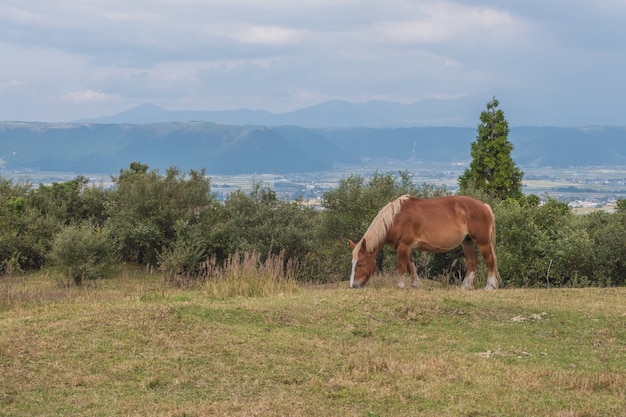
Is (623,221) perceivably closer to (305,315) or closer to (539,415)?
(305,315)

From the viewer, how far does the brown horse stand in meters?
13.7

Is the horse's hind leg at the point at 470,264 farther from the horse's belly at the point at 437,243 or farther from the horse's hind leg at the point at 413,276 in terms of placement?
the horse's hind leg at the point at 413,276

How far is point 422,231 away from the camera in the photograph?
1402 cm

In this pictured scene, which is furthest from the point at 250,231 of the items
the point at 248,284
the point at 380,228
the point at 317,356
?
the point at 317,356

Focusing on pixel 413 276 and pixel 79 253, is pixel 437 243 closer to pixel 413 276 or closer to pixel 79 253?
pixel 413 276

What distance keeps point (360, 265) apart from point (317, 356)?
5.17 metres

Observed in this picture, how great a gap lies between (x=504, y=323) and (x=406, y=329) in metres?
1.75

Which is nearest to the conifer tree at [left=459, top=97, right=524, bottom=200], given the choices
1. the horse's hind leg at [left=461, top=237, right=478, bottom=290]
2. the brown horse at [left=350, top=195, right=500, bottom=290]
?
the horse's hind leg at [left=461, top=237, right=478, bottom=290]

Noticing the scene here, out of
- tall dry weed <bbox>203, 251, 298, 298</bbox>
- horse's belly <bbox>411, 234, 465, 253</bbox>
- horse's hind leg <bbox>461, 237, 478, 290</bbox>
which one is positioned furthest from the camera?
horse's hind leg <bbox>461, 237, 478, 290</bbox>

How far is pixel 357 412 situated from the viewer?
6.69 meters

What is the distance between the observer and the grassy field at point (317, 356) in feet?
22.7

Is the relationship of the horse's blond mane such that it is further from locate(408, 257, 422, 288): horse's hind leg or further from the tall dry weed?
the tall dry weed

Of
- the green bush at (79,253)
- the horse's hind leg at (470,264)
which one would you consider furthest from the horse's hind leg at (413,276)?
the green bush at (79,253)

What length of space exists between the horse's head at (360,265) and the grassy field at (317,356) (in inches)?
55.0
